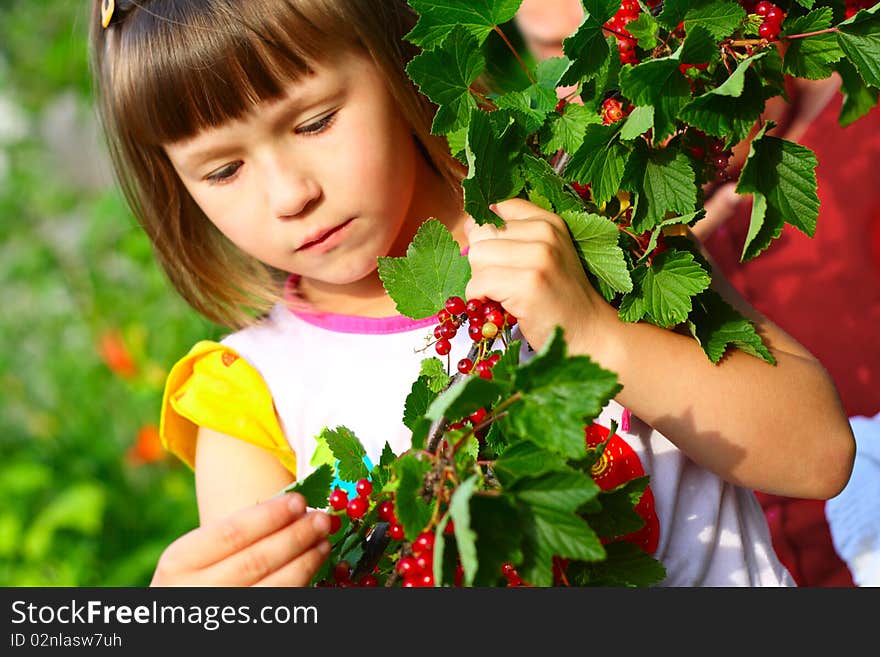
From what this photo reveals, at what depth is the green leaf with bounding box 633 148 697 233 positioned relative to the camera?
0.86 metres

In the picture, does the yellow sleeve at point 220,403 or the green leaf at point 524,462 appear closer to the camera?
the green leaf at point 524,462

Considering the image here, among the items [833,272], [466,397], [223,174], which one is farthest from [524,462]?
[833,272]

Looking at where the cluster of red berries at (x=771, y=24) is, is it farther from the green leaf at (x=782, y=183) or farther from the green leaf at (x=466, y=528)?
the green leaf at (x=466, y=528)

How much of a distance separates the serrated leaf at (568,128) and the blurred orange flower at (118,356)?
2047 millimetres

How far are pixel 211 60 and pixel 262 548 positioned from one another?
23.7 inches

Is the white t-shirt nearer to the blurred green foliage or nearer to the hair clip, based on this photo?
the hair clip

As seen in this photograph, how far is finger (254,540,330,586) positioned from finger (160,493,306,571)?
0.12ft

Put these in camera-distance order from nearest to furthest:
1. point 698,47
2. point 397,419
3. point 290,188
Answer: point 698,47
point 290,188
point 397,419

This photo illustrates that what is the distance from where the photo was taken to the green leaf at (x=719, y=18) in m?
0.82

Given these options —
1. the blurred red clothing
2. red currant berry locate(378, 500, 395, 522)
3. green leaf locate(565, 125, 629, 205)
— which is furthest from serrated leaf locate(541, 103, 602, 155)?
the blurred red clothing

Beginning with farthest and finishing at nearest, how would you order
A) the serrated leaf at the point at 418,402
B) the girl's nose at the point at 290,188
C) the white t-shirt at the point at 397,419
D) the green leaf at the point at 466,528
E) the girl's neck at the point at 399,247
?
1. the girl's neck at the point at 399,247
2. the white t-shirt at the point at 397,419
3. the girl's nose at the point at 290,188
4. the serrated leaf at the point at 418,402
5. the green leaf at the point at 466,528

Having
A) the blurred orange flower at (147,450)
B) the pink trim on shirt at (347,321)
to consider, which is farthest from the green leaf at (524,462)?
the blurred orange flower at (147,450)

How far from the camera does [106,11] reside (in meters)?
1.28

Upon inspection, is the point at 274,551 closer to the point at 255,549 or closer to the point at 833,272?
the point at 255,549
